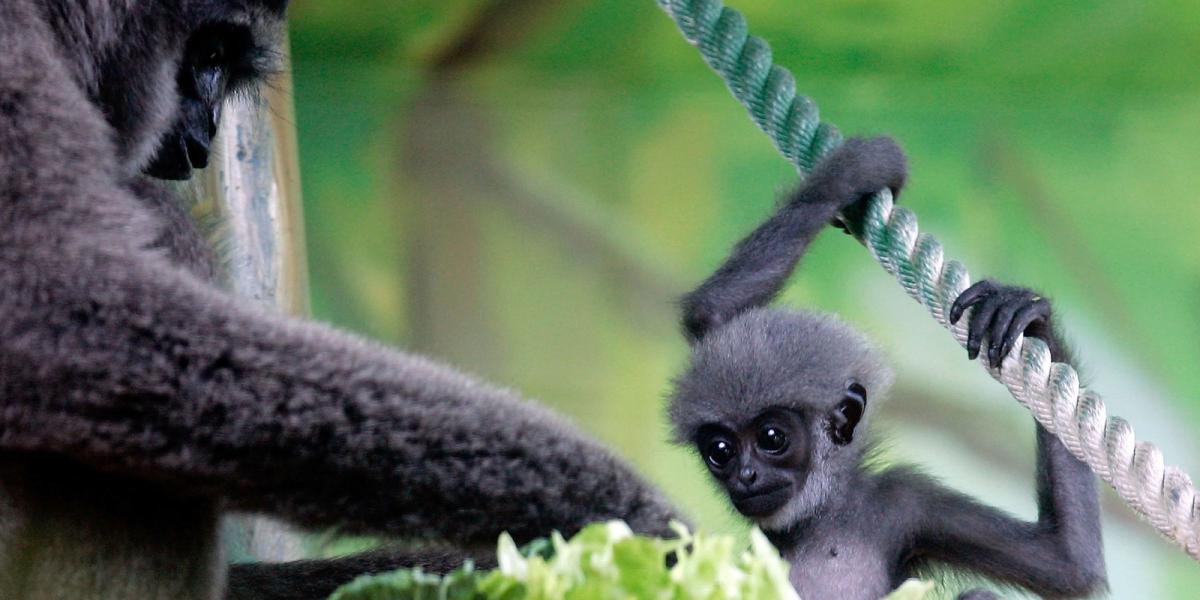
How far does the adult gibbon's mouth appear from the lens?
255 cm

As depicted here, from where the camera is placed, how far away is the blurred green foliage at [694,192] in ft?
16.1

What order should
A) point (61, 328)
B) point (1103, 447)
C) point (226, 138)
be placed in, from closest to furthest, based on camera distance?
point (61, 328)
point (1103, 447)
point (226, 138)

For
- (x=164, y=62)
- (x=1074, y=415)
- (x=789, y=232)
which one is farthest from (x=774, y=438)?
(x=164, y=62)

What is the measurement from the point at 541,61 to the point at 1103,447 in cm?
355

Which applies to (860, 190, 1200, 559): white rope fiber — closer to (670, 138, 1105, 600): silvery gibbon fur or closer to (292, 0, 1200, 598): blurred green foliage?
(670, 138, 1105, 600): silvery gibbon fur

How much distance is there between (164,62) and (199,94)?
172 mm

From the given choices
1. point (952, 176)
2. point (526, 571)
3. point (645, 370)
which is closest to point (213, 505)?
point (526, 571)

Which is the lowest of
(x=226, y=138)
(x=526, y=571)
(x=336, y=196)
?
(x=526, y=571)

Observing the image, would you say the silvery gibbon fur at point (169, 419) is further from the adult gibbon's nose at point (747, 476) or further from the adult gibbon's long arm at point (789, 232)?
the adult gibbon's long arm at point (789, 232)

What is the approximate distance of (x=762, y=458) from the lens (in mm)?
2596

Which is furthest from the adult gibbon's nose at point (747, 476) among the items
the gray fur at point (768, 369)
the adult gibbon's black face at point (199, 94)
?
the adult gibbon's black face at point (199, 94)

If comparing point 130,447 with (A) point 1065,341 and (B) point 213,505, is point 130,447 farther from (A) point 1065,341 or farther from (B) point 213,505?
(A) point 1065,341

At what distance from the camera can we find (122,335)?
5.14 feet

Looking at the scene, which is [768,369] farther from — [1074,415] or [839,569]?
[1074,415]
